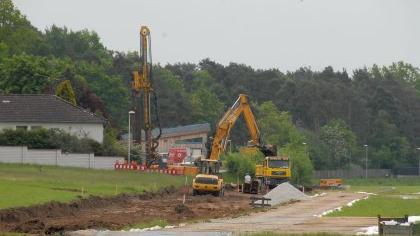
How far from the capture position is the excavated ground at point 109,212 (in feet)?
121

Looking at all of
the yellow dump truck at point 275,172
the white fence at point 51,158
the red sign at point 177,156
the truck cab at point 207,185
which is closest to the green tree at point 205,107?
the red sign at point 177,156

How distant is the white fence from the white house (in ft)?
19.5

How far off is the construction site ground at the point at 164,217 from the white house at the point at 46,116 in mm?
30186

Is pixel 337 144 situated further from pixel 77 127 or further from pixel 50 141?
pixel 50 141

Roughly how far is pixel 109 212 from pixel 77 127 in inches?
1710

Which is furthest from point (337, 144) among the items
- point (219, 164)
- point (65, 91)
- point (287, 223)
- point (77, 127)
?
point (287, 223)

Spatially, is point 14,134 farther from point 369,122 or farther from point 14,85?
point 369,122

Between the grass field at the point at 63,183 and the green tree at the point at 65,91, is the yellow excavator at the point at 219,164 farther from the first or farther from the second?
the green tree at the point at 65,91

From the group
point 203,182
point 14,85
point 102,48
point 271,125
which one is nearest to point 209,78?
point 102,48

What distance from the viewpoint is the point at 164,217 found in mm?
44281

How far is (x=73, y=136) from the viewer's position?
83.1 meters

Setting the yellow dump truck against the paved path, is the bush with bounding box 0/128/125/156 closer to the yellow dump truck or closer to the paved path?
the yellow dump truck

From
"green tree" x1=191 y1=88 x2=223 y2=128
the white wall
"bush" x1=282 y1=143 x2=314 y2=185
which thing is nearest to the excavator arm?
the white wall

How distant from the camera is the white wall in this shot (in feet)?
283
